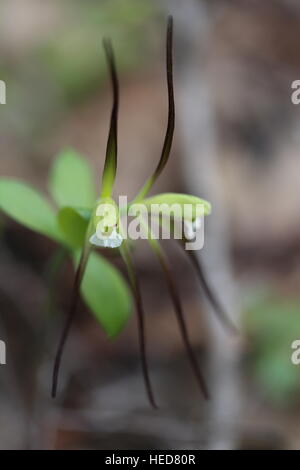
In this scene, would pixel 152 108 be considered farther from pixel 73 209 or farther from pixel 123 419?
pixel 73 209

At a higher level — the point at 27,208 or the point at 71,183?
the point at 71,183

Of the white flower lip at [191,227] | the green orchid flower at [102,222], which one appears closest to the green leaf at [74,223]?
the green orchid flower at [102,222]

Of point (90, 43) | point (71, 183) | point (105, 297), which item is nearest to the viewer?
point (105, 297)

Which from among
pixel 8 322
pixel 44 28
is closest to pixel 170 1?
pixel 44 28

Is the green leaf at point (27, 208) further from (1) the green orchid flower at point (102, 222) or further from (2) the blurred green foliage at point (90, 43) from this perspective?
(2) the blurred green foliage at point (90, 43)

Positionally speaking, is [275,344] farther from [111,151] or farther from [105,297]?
[111,151]

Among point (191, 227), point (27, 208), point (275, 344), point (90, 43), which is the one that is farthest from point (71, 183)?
point (90, 43)
